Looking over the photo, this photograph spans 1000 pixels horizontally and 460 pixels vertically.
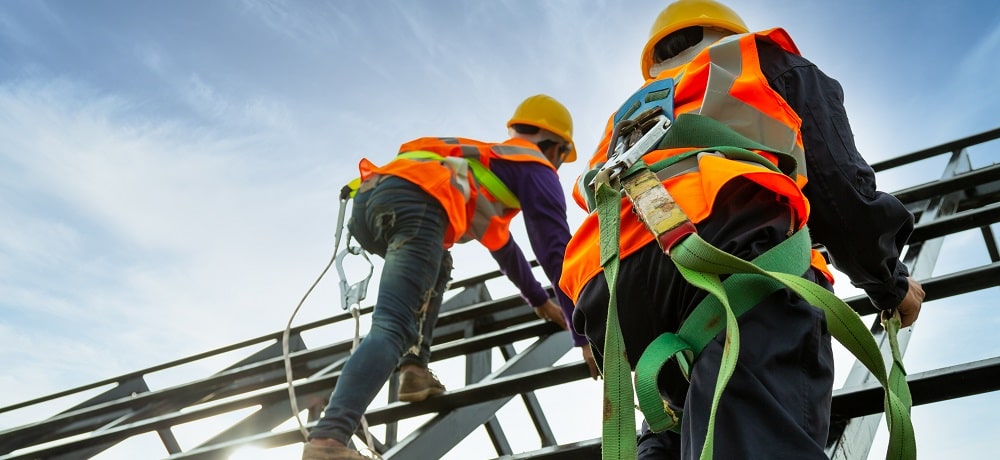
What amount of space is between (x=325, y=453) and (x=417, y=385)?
2.13 feet

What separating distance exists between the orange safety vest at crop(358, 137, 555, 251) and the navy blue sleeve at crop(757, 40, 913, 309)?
160 cm

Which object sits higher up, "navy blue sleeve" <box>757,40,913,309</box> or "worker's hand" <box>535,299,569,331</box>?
"worker's hand" <box>535,299,569,331</box>

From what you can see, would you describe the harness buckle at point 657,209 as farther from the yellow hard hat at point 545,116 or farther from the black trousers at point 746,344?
the yellow hard hat at point 545,116

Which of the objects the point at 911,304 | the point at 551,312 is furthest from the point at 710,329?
the point at 551,312

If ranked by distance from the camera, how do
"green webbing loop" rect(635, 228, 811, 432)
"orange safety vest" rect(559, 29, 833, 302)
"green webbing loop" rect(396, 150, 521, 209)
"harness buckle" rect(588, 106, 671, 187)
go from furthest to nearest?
"green webbing loop" rect(396, 150, 521, 209)
"harness buckle" rect(588, 106, 671, 187)
"orange safety vest" rect(559, 29, 833, 302)
"green webbing loop" rect(635, 228, 811, 432)

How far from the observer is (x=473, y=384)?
117 inches

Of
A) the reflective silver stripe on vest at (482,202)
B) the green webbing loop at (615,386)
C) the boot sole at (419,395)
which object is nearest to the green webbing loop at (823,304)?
the green webbing loop at (615,386)

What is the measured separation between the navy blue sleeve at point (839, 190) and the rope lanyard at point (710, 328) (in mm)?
275

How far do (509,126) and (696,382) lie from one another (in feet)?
9.30

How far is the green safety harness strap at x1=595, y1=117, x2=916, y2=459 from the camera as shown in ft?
4.18

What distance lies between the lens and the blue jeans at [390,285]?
2.53 meters

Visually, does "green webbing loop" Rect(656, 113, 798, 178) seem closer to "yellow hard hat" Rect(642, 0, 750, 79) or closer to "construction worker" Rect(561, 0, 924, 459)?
"construction worker" Rect(561, 0, 924, 459)

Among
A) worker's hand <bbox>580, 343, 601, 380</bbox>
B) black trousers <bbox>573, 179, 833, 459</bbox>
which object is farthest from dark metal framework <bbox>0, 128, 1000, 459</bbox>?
black trousers <bbox>573, 179, 833, 459</bbox>

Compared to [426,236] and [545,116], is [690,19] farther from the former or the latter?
[545,116]
